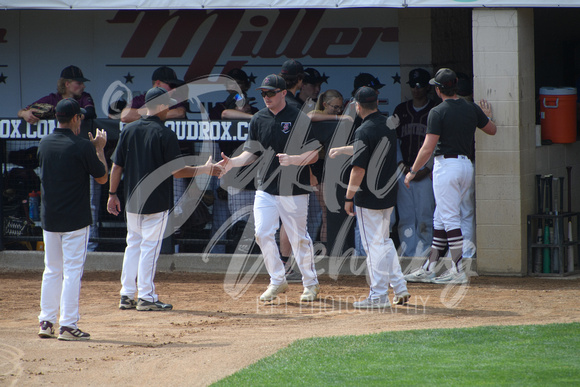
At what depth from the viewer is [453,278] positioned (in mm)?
8898

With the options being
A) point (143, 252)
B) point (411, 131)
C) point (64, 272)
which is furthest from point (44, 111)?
point (411, 131)

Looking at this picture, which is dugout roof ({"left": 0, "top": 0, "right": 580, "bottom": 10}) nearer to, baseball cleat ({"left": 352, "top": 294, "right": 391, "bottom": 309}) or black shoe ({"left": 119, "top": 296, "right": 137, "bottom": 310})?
baseball cleat ({"left": 352, "top": 294, "right": 391, "bottom": 309})

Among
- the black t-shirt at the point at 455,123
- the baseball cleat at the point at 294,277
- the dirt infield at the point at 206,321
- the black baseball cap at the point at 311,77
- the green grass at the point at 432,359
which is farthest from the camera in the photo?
the black baseball cap at the point at 311,77

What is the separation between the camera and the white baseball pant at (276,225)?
7879 mm

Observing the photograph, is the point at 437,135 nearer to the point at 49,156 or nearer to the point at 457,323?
the point at 457,323

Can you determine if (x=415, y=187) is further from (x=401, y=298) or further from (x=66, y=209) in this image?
(x=66, y=209)

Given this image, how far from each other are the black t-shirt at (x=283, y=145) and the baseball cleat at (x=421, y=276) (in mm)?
1903

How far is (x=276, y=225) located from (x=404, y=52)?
471 centimetres

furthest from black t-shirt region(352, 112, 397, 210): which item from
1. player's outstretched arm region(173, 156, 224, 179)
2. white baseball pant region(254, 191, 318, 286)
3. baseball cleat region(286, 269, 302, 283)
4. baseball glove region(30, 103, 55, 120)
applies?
baseball glove region(30, 103, 55, 120)

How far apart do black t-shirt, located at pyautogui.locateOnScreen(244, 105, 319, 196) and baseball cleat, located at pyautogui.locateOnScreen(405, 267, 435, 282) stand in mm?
1903

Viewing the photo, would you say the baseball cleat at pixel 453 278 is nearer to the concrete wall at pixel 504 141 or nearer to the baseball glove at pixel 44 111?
the concrete wall at pixel 504 141

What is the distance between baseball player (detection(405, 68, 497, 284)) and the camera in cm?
841

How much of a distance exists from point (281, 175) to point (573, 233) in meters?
4.09

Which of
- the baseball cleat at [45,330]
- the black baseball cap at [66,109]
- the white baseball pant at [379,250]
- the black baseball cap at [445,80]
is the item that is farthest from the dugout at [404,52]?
the baseball cleat at [45,330]
